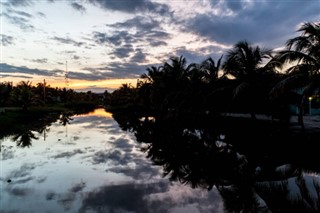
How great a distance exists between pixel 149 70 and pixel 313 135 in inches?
1327

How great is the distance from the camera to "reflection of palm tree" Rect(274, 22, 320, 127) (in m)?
16.3

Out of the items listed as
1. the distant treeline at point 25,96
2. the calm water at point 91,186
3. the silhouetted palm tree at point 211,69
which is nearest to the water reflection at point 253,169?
the calm water at point 91,186

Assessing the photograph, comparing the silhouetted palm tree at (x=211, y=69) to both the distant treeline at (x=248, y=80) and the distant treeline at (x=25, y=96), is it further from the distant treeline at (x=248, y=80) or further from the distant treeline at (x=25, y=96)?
the distant treeline at (x=25, y=96)

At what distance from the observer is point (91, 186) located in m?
9.95

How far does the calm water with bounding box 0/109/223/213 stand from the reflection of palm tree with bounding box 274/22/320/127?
9.05m

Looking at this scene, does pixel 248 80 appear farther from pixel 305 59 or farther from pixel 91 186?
pixel 91 186

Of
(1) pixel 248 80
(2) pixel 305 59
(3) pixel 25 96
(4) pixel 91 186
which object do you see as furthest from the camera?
(3) pixel 25 96

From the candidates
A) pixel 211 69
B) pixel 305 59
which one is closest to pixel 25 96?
pixel 211 69

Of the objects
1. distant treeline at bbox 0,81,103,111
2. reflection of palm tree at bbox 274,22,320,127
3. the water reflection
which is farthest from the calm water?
distant treeline at bbox 0,81,103,111

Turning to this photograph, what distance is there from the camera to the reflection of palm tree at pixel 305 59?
53.6ft

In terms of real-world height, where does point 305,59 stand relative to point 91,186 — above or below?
above

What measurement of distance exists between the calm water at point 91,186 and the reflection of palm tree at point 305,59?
29.7ft

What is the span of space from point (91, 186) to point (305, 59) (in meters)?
13.2

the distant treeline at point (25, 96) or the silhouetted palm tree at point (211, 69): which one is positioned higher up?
the silhouetted palm tree at point (211, 69)
